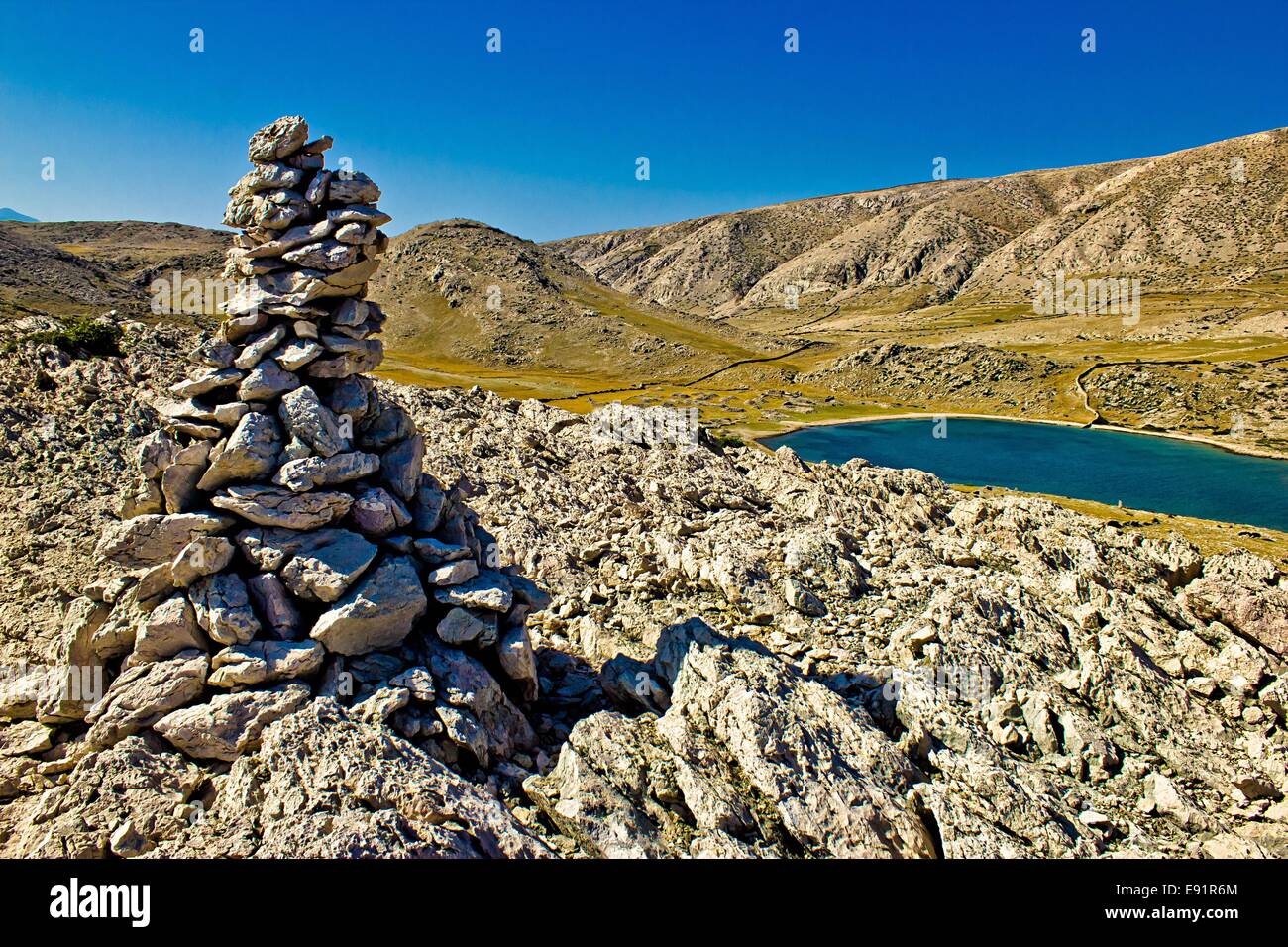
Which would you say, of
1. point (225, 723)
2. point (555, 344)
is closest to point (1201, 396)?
point (555, 344)

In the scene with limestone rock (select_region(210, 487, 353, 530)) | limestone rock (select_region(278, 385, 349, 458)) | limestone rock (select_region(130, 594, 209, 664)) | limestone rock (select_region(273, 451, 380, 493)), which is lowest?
limestone rock (select_region(130, 594, 209, 664))

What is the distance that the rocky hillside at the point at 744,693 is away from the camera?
11930 millimetres

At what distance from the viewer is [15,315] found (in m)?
32.5

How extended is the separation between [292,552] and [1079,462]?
10533 cm

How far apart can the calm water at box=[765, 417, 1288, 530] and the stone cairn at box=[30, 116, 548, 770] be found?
80264mm

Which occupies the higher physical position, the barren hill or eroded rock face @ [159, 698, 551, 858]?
the barren hill

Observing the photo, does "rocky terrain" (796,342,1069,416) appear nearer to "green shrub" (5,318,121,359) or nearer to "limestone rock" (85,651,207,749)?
"green shrub" (5,318,121,359)

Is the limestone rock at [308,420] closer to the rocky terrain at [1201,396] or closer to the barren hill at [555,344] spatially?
the rocky terrain at [1201,396]

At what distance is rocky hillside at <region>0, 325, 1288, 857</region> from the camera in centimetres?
1193

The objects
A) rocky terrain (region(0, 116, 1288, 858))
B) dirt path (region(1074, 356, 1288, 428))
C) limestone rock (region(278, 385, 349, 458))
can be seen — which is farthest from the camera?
dirt path (region(1074, 356, 1288, 428))

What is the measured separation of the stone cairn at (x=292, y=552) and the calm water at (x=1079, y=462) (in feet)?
263

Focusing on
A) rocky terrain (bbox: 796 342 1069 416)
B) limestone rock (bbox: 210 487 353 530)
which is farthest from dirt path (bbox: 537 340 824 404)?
limestone rock (bbox: 210 487 353 530)

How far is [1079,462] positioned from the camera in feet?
309

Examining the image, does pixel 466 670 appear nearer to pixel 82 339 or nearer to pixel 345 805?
pixel 345 805
